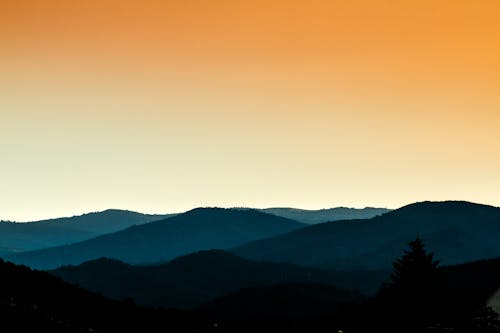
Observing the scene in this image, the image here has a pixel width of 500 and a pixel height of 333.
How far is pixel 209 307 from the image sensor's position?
160875 millimetres

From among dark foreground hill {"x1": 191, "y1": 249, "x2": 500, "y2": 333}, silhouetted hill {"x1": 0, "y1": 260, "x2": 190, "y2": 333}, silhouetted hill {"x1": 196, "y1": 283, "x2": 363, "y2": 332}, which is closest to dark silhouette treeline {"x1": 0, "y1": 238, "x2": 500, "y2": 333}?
silhouetted hill {"x1": 0, "y1": 260, "x2": 190, "y2": 333}

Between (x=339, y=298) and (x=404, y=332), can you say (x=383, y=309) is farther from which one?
(x=339, y=298)

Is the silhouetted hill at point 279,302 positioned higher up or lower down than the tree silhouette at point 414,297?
higher up

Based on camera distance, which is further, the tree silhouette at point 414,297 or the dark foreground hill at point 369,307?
the tree silhouette at point 414,297

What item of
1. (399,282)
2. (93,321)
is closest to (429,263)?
(399,282)

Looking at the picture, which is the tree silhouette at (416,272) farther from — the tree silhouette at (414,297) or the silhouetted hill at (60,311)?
the silhouetted hill at (60,311)

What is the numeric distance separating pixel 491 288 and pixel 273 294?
4518 cm

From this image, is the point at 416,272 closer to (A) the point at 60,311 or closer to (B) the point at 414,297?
(B) the point at 414,297

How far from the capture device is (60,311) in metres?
59.7

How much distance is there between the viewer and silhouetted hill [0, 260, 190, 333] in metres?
48.7

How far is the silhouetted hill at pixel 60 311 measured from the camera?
4865 cm

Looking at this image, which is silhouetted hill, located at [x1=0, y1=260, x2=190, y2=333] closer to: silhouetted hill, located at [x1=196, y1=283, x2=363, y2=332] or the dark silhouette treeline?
the dark silhouette treeline

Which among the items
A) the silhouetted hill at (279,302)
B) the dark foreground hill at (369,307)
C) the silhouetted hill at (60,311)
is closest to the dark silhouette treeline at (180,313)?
the silhouetted hill at (60,311)

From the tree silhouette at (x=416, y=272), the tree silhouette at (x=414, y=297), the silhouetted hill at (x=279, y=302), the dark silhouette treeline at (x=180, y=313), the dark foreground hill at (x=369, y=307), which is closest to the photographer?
the dark silhouette treeline at (x=180, y=313)
